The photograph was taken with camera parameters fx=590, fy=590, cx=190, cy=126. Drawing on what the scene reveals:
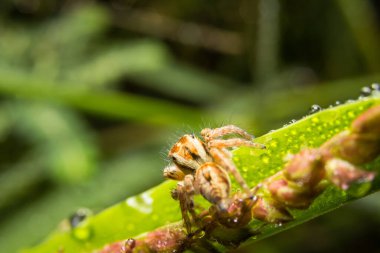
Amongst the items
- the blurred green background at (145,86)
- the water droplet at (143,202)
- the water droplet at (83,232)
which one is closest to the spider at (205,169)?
the water droplet at (143,202)

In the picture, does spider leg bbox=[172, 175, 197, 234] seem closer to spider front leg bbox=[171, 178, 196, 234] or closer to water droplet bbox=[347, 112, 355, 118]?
spider front leg bbox=[171, 178, 196, 234]

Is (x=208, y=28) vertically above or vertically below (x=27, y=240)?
above

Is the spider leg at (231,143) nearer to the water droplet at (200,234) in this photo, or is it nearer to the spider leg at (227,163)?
the spider leg at (227,163)

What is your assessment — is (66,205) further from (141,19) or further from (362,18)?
(362,18)

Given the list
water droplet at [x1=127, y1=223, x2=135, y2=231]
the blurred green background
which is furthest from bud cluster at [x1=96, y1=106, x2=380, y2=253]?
the blurred green background

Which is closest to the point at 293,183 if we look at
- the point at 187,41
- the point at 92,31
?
the point at 92,31
